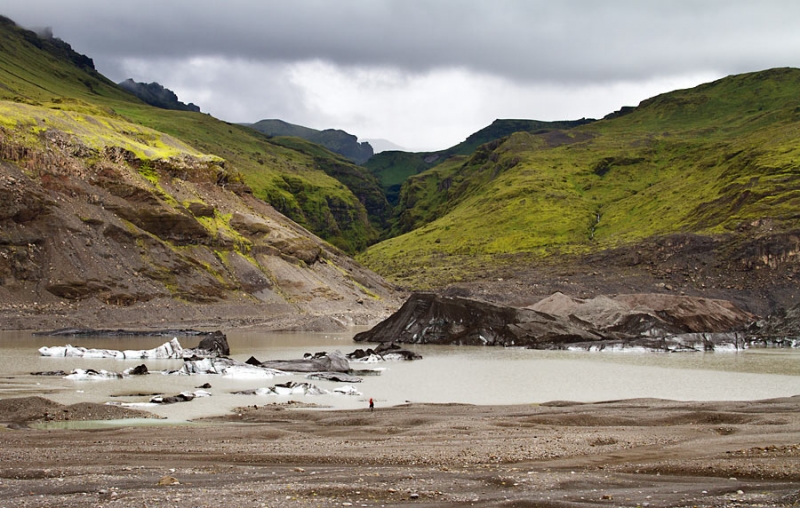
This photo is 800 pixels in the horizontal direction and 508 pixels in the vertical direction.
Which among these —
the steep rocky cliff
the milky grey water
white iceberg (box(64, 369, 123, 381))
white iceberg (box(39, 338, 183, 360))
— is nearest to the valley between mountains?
the steep rocky cliff

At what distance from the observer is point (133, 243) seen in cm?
10788

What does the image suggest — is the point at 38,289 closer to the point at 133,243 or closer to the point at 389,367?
the point at 133,243

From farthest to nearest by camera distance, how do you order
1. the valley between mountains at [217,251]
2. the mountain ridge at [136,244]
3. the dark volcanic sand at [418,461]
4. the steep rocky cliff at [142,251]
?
the valley between mountains at [217,251] < the mountain ridge at [136,244] < the steep rocky cliff at [142,251] < the dark volcanic sand at [418,461]

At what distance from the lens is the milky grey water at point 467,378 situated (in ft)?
126

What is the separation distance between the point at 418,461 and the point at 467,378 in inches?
1209

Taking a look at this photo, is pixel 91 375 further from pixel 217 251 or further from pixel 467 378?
pixel 217 251

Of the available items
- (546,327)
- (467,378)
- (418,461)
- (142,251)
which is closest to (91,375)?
(467,378)

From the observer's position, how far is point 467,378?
163 feet

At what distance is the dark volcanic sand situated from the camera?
14383mm

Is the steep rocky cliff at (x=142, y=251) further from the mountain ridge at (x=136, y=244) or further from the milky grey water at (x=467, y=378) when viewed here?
the milky grey water at (x=467, y=378)

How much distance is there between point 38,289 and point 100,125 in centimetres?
4666

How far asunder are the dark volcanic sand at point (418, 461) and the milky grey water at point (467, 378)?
25.2 ft

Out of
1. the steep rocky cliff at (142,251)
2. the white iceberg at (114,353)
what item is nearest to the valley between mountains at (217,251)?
the steep rocky cliff at (142,251)

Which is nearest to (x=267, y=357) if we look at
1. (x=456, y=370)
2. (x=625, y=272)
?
(x=456, y=370)
